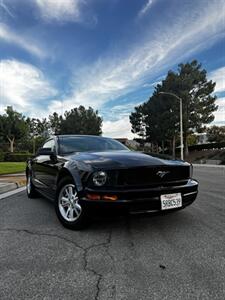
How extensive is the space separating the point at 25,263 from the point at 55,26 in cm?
1111

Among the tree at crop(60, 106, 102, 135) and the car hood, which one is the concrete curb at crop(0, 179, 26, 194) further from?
the tree at crop(60, 106, 102, 135)

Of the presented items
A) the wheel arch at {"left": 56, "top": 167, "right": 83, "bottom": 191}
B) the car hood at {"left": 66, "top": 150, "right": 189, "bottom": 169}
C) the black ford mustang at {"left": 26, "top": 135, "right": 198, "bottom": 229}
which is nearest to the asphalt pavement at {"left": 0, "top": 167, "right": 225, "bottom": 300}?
the black ford mustang at {"left": 26, "top": 135, "right": 198, "bottom": 229}

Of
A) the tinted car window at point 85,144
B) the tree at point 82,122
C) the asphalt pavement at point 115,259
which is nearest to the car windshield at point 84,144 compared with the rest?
the tinted car window at point 85,144

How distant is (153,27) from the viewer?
38.9 feet

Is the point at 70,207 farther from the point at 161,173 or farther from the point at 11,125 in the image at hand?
the point at 11,125

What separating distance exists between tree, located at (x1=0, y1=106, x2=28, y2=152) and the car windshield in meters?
49.3

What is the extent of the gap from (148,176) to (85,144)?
1830mm

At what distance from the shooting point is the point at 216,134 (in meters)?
47.4

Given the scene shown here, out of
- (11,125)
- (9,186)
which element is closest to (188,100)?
(9,186)

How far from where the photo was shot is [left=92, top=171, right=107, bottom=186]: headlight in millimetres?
3178

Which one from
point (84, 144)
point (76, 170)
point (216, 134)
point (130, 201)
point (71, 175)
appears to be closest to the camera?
point (130, 201)

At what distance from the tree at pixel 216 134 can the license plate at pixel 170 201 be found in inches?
1798

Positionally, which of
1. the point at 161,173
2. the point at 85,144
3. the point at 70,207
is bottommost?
the point at 70,207

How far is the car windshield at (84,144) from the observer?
4.51m
